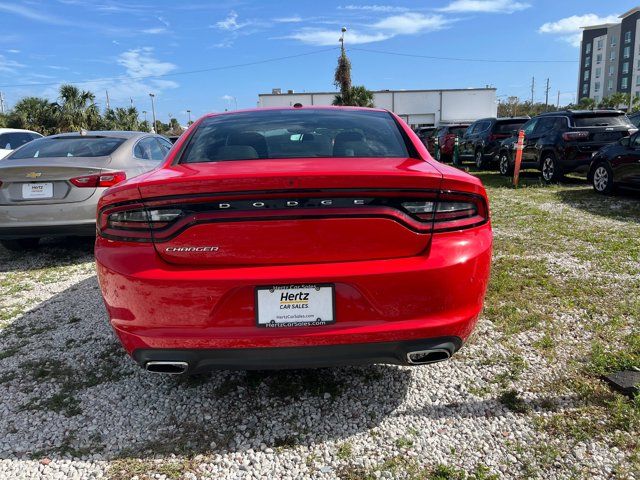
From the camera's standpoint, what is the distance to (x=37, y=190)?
4.99m

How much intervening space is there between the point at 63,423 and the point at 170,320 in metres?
0.94

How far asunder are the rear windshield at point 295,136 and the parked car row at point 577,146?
6.87 metres

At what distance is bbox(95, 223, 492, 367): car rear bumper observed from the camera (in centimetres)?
198

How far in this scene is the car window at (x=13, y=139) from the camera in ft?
33.9

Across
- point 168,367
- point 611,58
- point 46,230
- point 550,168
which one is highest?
point 611,58

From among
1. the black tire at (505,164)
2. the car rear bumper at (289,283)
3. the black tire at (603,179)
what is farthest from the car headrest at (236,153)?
the black tire at (505,164)

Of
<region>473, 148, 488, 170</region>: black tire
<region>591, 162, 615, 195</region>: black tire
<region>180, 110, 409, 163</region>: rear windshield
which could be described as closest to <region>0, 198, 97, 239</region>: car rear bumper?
<region>180, 110, 409, 163</region>: rear windshield

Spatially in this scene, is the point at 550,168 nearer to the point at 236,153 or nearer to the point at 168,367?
the point at 236,153

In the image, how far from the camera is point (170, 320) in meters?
2.04

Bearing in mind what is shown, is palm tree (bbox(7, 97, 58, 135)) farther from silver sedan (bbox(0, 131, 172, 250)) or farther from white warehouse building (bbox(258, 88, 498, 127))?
silver sedan (bbox(0, 131, 172, 250))

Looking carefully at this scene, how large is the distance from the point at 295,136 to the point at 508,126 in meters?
13.1

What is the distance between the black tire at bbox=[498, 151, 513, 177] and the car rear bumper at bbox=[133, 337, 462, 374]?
11747 millimetres

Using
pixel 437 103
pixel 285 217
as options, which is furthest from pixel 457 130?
pixel 437 103

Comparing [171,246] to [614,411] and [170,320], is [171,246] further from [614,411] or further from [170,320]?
[614,411]
